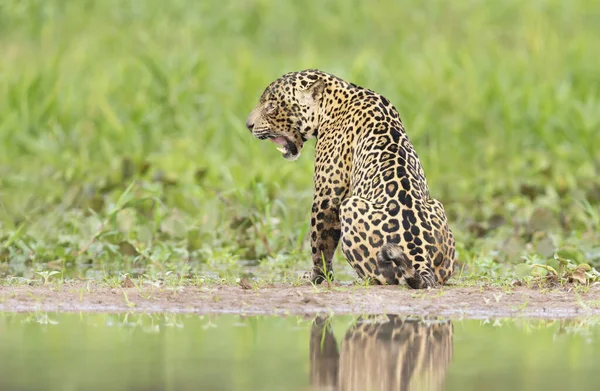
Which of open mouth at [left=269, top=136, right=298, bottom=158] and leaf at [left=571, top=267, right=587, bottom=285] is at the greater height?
open mouth at [left=269, top=136, right=298, bottom=158]

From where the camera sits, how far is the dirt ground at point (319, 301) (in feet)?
23.9

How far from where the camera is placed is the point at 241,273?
9.49m

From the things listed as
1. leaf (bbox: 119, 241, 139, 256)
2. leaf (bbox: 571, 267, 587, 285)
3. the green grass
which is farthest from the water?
leaf (bbox: 119, 241, 139, 256)

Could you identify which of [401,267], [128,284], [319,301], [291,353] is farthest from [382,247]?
[291,353]

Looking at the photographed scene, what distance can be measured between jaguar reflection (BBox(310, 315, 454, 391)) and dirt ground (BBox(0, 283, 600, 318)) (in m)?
0.35

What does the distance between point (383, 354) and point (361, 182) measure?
254 centimetres

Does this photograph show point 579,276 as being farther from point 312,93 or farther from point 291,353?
point 291,353

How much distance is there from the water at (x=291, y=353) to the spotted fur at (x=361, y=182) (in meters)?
0.98

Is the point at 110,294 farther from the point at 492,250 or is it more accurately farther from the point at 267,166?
the point at 267,166

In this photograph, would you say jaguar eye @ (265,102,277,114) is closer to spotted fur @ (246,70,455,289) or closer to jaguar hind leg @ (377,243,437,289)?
spotted fur @ (246,70,455,289)

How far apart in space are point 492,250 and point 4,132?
224 inches

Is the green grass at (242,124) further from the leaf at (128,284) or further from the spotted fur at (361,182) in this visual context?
the leaf at (128,284)

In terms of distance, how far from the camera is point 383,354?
595cm

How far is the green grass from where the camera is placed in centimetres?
1022
